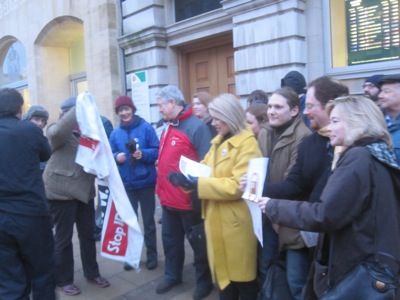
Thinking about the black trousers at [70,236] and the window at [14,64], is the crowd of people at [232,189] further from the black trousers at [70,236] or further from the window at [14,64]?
the window at [14,64]

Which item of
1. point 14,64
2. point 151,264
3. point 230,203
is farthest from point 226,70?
point 14,64

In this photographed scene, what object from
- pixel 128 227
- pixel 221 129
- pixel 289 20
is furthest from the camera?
pixel 289 20

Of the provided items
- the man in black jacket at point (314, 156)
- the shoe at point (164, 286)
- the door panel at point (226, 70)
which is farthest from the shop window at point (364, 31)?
the shoe at point (164, 286)

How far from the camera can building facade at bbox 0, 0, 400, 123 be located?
5520 millimetres

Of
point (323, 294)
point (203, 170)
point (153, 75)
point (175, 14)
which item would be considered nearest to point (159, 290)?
point (203, 170)

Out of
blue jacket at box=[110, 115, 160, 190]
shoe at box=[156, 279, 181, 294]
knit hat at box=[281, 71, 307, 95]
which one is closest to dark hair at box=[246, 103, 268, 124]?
knit hat at box=[281, 71, 307, 95]

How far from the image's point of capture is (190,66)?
7973mm

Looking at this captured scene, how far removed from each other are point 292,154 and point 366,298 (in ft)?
3.92

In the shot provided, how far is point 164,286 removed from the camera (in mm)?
3734

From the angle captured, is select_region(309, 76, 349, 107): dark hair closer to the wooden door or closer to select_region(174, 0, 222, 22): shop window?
the wooden door

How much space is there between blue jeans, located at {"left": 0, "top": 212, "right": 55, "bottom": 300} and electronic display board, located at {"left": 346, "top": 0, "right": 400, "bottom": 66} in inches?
177

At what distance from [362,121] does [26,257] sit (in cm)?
255

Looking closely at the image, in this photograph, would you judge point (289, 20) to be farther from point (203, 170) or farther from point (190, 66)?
point (203, 170)

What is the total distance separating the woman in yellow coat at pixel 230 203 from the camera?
280 centimetres
